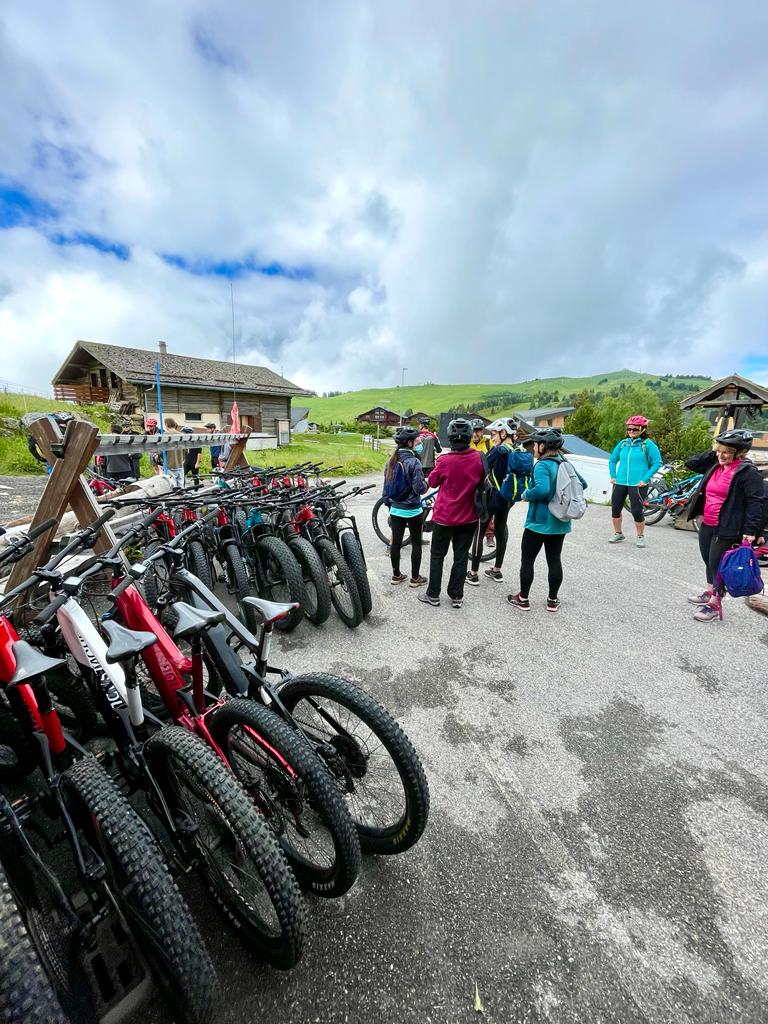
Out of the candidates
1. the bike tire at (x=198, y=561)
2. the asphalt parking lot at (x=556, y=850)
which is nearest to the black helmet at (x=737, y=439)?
the asphalt parking lot at (x=556, y=850)

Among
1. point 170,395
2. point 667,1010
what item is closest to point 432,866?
point 667,1010

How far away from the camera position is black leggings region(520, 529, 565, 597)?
4.00 metres

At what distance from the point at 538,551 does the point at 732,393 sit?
29.2 ft

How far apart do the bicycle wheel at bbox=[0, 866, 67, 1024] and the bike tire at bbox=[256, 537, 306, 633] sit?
2.42 meters

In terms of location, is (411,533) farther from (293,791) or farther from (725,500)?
(293,791)

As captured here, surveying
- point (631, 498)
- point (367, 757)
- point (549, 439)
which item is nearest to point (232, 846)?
point (367, 757)

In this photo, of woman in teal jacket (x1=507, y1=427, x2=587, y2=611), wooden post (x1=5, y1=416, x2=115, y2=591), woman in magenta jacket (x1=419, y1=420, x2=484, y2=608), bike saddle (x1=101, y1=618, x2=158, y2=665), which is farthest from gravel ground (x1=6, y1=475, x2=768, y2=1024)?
wooden post (x1=5, y1=416, x2=115, y2=591)

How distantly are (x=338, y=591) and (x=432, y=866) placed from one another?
2.48m

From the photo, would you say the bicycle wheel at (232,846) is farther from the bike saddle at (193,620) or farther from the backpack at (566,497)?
the backpack at (566,497)

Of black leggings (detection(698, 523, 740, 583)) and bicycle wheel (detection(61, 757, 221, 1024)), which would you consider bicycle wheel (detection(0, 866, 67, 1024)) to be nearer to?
bicycle wheel (detection(61, 757, 221, 1024))

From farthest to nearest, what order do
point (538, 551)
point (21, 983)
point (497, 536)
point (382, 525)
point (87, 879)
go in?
point (382, 525), point (497, 536), point (538, 551), point (87, 879), point (21, 983)

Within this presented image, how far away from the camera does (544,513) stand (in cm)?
391

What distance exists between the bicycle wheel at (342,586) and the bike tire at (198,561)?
1.01 meters

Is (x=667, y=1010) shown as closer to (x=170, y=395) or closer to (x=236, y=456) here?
(x=236, y=456)
